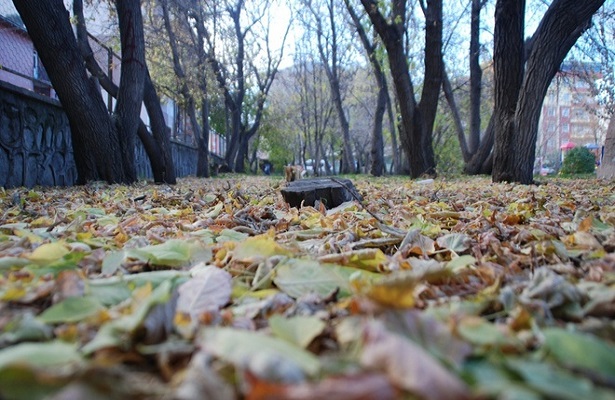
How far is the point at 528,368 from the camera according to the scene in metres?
0.50

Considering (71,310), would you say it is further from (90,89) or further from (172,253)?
(90,89)

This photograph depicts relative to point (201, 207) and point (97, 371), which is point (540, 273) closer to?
point (97, 371)

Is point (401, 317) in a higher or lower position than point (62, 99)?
lower

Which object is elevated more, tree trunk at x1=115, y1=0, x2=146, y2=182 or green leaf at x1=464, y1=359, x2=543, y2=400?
tree trunk at x1=115, y1=0, x2=146, y2=182

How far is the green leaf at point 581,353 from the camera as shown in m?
0.51

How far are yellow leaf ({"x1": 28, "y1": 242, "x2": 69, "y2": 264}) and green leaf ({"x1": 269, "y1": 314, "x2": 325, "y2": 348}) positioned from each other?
78cm

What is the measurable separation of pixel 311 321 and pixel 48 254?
83cm

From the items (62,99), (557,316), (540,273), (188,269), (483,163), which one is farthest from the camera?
A: (483,163)

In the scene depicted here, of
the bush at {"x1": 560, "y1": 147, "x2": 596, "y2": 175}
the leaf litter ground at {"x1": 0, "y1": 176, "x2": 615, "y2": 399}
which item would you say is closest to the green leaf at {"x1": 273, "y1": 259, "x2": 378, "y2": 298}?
the leaf litter ground at {"x1": 0, "y1": 176, "x2": 615, "y2": 399}

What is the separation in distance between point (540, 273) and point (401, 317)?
1.59ft

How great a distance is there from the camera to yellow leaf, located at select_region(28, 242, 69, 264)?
1111 mm

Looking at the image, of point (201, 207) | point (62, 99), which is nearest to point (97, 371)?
point (201, 207)

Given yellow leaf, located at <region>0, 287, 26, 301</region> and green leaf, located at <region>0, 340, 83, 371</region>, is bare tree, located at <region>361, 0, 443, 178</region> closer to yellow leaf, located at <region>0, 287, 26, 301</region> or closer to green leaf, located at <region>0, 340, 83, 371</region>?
yellow leaf, located at <region>0, 287, 26, 301</region>

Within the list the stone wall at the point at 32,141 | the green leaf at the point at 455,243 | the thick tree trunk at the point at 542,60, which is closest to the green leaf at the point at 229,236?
the green leaf at the point at 455,243
